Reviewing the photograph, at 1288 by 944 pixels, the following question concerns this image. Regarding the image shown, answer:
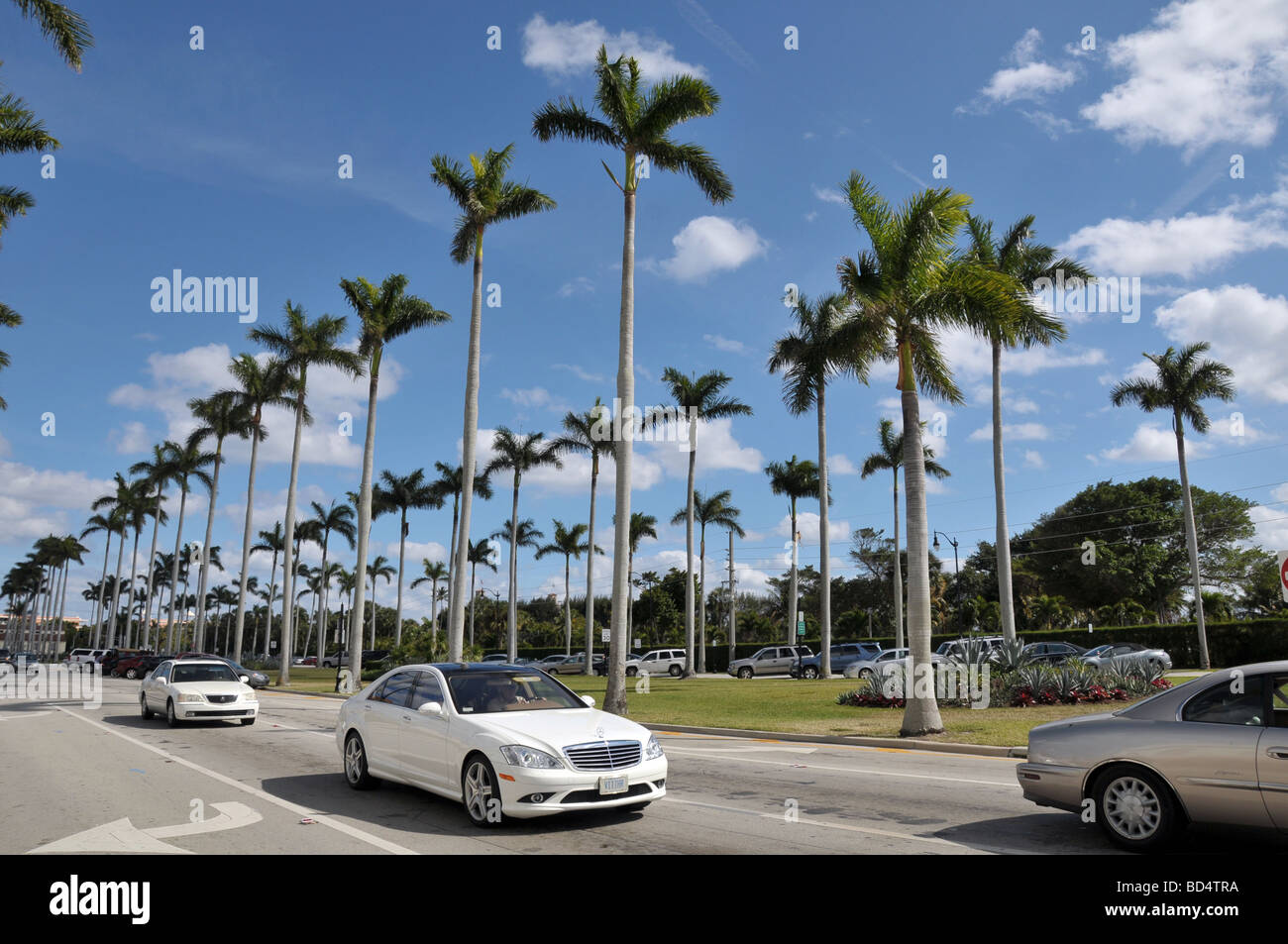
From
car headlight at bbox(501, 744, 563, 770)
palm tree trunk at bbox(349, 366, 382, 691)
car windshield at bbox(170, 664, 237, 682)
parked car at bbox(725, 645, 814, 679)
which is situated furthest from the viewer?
parked car at bbox(725, 645, 814, 679)

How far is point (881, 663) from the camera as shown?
23969 mm

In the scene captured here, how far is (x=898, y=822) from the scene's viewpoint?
26.5ft

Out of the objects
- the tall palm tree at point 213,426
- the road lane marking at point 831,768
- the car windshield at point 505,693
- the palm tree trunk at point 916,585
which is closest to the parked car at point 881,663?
the palm tree trunk at point 916,585

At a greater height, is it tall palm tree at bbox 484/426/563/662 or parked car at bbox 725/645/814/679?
tall palm tree at bbox 484/426/563/662

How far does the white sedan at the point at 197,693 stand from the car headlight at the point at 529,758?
13661 millimetres

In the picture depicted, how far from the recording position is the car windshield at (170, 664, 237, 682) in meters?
19.4

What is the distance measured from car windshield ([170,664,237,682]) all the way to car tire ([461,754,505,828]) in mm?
13930

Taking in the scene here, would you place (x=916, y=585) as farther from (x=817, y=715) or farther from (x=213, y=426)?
(x=213, y=426)

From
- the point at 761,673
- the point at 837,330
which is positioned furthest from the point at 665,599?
the point at 837,330

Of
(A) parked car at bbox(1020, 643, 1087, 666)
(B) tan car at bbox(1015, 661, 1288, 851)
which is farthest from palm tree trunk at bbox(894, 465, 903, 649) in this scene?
(B) tan car at bbox(1015, 661, 1288, 851)

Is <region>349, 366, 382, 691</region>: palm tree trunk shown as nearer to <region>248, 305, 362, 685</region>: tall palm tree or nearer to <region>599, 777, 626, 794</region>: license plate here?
<region>248, 305, 362, 685</region>: tall palm tree

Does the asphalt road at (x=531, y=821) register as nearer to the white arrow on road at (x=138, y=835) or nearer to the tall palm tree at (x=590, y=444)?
the white arrow on road at (x=138, y=835)
